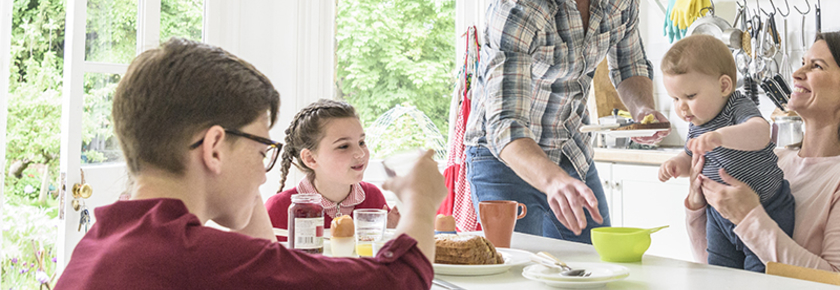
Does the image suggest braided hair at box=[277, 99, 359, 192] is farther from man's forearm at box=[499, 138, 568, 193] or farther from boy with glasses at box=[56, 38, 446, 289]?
boy with glasses at box=[56, 38, 446, 289]

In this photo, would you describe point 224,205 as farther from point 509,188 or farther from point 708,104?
point 708,104

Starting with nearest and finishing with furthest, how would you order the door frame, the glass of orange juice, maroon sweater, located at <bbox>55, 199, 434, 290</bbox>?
maroon sweater, located at <bbox>55, 199, 434, 290</bbox>
the glass of orange juice
the door frame

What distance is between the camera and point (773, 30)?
3.13 metres

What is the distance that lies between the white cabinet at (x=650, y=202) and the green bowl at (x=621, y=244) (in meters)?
1.78

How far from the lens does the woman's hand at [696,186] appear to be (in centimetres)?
178

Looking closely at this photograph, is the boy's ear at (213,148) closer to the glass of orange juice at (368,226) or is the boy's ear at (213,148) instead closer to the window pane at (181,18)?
the glass of orange juice at (368,226)

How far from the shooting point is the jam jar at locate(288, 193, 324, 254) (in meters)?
1.32

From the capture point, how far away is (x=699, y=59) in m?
1.84

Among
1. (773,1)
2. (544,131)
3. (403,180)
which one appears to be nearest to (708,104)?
(544,131)

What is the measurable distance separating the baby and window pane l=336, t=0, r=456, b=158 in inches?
77.2

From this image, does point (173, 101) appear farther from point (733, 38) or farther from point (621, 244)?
point (733, 38)

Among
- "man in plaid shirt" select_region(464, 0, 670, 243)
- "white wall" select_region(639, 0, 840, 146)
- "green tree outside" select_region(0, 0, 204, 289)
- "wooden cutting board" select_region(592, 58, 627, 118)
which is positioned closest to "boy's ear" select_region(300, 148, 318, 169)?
"man in plaid shirt" select_region(464, 0, 670, 243)

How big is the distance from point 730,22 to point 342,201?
7.75ft

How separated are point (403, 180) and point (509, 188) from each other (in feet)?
2.88
